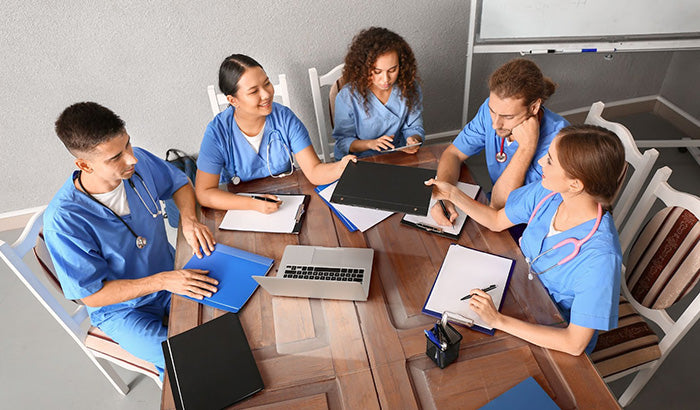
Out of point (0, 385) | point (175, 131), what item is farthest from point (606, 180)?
point (0, 385)

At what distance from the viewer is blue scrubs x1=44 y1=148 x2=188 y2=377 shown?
4.49 feet

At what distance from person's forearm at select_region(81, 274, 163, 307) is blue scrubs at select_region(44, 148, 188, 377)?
1.1 inches

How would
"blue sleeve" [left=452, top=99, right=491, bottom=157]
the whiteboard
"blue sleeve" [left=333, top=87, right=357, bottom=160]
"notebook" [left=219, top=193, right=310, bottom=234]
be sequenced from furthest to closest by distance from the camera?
the whiteboard < "blue sleeve" [left=333, top=87, right=357, bottom=160] < "blue sleeve" [left=452, top=99, right=491, bottom=157] < "notebook" [left=219, top=193, right=310, bottom=234]

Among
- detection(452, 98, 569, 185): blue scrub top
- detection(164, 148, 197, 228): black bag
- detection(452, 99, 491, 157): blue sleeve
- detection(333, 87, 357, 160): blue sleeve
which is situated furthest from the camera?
detection(164, 148, 197, 228): black bag

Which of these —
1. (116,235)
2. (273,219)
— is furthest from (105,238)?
(273,219)

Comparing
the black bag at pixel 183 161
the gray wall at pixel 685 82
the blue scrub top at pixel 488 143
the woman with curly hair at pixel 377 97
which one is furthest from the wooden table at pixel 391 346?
the gray wall at pixel 685 82

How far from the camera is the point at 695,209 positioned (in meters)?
1.30

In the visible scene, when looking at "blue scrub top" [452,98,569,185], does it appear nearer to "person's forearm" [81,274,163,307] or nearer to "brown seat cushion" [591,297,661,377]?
"brown seat cushion" [591,297,661,377]

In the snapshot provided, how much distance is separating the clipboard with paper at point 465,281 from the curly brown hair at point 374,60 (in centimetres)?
90

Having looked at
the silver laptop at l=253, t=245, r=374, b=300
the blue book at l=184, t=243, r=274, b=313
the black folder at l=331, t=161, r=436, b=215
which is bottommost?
the blue book at l=184, t=243, r=274, b=313

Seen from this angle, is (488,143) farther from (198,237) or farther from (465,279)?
(198,237)

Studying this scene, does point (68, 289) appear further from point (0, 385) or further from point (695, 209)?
point (695, 209)

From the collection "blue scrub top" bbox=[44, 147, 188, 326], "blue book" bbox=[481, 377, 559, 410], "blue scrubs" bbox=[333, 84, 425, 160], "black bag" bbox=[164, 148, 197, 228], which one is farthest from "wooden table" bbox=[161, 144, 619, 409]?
"black bag" bbox=[164, 148, 197, 228]

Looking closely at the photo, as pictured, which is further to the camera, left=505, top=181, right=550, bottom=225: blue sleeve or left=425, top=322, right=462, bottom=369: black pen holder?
left=505, top=181, right=550, bottom=225: blue sleeve
